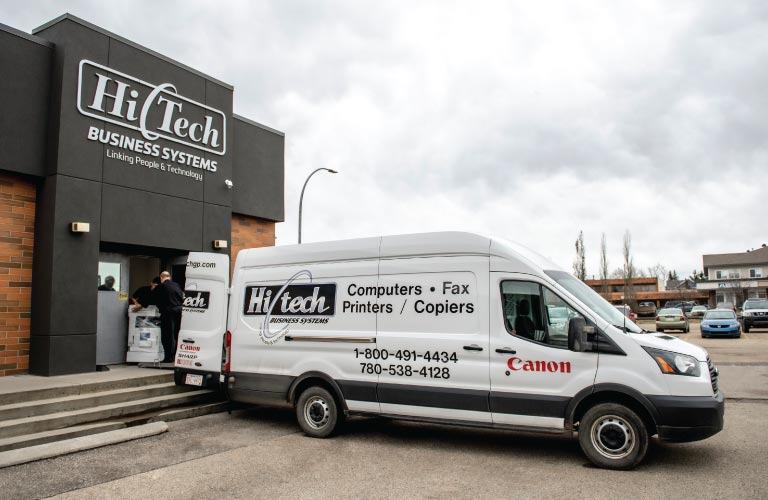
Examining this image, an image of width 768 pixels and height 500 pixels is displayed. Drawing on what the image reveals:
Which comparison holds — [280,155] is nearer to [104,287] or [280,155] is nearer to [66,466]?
[104,287]

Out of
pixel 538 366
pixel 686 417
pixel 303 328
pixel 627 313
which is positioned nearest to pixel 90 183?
pixel 303 328

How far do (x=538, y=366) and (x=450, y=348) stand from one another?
1.02m

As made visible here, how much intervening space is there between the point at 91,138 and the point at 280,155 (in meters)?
5.63

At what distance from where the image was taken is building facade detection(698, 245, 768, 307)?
64.7 metres

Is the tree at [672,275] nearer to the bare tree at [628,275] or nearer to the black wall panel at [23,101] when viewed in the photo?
the bare tree at [628,275]

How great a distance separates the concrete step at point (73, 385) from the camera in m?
7.53

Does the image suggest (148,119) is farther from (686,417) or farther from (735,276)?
(735,276)

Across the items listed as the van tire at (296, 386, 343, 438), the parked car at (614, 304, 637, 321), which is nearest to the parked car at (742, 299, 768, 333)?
the parked car at (614, 304, 637, 321)

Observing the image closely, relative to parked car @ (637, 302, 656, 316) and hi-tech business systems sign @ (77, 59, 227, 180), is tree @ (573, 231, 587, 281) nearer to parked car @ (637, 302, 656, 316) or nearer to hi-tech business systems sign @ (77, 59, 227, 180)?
parked car @ (637, 302, 656, 316)

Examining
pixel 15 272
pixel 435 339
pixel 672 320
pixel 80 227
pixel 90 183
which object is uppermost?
pixel 90 183

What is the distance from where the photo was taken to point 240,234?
14.0 m

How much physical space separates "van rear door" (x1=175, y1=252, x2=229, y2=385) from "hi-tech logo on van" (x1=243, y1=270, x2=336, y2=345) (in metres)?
0.62

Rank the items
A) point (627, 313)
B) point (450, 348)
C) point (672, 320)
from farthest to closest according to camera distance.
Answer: point (672, 320), point (627, 313), point (450, 348)

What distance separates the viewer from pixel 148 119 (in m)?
11.2
